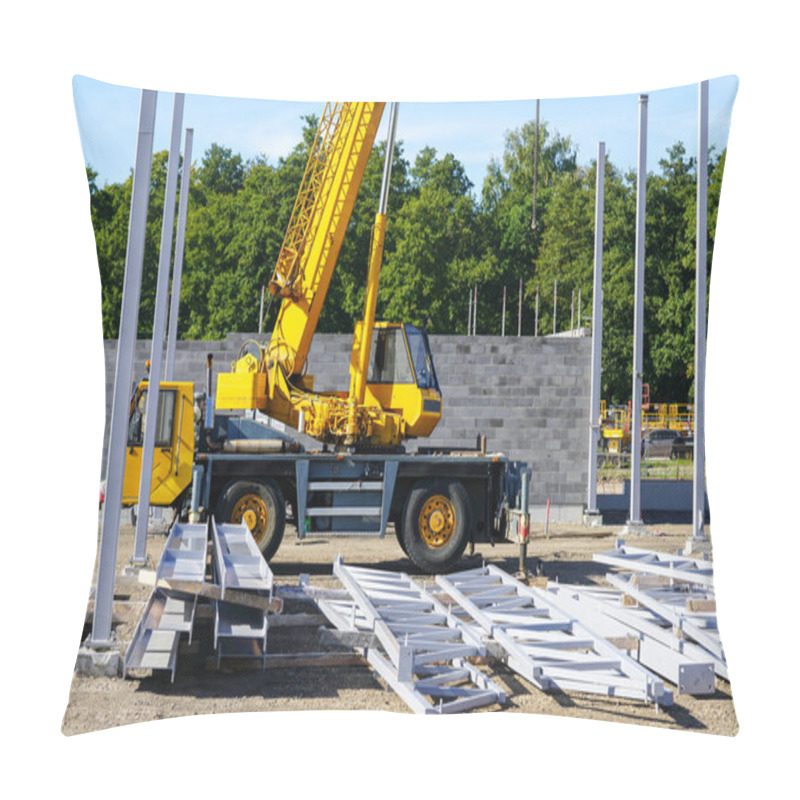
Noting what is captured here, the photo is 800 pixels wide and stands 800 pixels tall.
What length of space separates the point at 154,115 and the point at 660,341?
3322 mm

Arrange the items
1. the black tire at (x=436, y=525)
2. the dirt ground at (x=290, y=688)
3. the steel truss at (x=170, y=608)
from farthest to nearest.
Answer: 1. the black tire at (x=436, y=525)
2. the steel truss at (x=170, y=608)
3. the dirt ground at (x=290, y=688)

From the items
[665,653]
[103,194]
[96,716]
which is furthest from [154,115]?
[665,653]

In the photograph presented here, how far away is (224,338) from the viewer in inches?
276

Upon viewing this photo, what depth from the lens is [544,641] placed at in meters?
6.82

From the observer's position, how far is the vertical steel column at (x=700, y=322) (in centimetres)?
646

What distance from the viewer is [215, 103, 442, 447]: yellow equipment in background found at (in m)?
6.98

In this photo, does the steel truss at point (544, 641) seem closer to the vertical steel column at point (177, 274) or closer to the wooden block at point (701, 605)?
the wooden block at point (701, 605)

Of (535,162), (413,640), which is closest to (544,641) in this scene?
(413,640)

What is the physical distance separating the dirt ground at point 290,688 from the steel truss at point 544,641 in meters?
0.09

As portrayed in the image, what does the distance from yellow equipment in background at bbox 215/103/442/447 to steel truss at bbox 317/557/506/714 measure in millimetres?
966

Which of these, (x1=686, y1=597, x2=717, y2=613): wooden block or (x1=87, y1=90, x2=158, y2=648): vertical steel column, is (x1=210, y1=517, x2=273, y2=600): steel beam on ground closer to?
(x1=87, y1=90, x2=158, y2=648): vertical steel column

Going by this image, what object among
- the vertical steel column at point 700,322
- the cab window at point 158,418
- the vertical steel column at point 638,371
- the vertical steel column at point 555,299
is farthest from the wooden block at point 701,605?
the cab window at point 158,418

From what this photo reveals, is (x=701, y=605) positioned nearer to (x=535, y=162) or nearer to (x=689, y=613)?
(x=689, y=613)

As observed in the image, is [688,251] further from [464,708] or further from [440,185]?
[464,708]
